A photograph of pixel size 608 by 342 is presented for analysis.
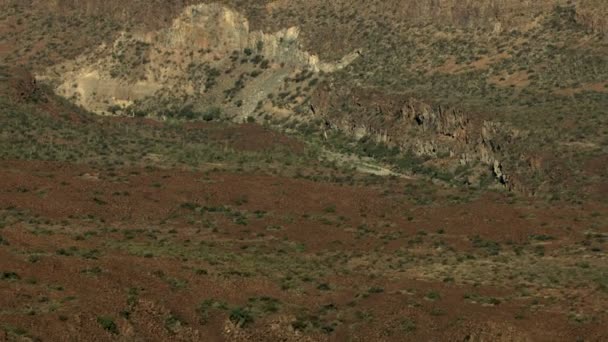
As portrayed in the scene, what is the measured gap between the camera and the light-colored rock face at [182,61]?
397 ft

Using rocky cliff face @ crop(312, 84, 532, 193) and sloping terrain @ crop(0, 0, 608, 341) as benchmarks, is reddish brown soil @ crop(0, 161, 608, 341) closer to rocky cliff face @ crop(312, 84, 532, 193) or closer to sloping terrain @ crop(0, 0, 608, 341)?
sloping terrain @ crop(0, 0, 608, 341)

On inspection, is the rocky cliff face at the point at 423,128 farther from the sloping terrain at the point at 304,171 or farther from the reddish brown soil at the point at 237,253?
the reddish brown soil at the point at 237,253

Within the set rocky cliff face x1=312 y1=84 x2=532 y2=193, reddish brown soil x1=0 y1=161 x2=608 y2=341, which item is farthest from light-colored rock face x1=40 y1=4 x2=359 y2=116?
reddish brown soil x1=0 y1=161 x2=608 y2=341

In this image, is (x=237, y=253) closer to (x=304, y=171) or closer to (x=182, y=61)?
(x=304, y=171)

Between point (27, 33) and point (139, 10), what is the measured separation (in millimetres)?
11593

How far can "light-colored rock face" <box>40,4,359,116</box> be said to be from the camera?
121 m

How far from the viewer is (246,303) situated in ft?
164

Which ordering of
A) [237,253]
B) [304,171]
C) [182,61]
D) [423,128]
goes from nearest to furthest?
[237,253], [304,171], [423,128], [182,61]

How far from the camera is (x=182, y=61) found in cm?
12556

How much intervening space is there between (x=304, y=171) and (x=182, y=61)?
1577 inches

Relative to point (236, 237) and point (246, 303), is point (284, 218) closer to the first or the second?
point (236, 237)

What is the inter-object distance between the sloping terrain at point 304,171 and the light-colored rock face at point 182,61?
0.24 meters

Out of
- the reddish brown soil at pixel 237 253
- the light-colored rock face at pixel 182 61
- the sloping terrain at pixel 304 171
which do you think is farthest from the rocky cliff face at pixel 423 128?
the reddish brown soil at pixel 237 253

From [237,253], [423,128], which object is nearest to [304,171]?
[423,128]
